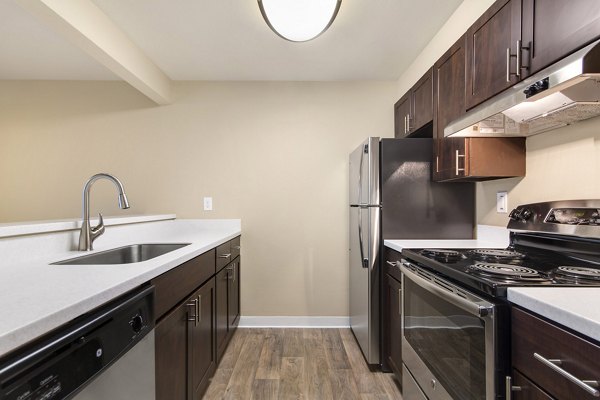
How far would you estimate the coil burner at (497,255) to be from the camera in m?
1.34

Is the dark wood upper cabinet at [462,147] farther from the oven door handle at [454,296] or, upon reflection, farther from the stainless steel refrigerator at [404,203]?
the oven door handle at [454,296]

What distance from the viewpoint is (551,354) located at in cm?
73

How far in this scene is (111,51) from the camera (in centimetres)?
203

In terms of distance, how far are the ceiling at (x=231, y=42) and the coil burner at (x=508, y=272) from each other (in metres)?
1.60

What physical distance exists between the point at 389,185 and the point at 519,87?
1.03m

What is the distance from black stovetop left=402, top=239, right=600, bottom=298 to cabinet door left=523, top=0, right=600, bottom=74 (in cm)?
72

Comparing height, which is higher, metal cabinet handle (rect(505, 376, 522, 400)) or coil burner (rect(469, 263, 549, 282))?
coil burner (rect(469, 263, 549, 282))

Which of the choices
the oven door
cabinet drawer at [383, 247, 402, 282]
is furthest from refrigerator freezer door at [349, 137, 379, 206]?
the oven door

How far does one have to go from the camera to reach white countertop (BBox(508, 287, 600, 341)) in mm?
643

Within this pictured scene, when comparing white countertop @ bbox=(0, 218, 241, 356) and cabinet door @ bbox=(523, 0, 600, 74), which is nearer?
white countertop @ bbox=(0, 218, 241, 356)

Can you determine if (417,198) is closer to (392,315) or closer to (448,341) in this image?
(392,315)

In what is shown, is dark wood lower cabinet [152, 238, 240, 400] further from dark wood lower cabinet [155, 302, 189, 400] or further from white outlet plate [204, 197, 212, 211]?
white outlet plate [204, 197, 212, 211]

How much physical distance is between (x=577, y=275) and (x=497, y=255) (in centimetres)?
41

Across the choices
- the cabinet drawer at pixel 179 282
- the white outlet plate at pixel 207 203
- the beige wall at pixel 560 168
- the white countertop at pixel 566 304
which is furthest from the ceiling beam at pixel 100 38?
the beige wall at pixel 560 168
